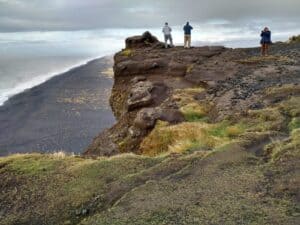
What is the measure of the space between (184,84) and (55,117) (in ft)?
112

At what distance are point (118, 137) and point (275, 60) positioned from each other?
13.1 meters

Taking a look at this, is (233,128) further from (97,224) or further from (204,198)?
(97,224)

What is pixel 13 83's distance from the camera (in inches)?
3893

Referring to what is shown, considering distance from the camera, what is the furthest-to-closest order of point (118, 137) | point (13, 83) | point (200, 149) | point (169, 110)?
point (13, 83) → point (118, 137) → point (169, 110) → point (200, 149)

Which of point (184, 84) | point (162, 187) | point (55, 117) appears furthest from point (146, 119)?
point (55, 117)

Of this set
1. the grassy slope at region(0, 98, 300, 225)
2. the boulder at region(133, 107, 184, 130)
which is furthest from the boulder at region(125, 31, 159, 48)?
the grassy slope at region(0, 98, 300, 225)

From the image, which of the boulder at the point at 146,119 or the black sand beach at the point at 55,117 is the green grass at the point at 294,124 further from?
the black sand beach at the point at 55,117

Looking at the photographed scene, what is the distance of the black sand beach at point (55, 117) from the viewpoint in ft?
165

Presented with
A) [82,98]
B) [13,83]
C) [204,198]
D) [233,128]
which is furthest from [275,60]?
[13,83]

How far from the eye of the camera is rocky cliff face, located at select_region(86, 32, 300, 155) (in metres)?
24.4

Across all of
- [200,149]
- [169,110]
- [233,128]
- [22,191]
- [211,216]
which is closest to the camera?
[211,216]

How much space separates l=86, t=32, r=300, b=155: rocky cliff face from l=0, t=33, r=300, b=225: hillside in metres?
0.12

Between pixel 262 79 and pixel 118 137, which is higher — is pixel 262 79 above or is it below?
above

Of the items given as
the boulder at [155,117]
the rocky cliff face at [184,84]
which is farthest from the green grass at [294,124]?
the boulder at [155,117]
